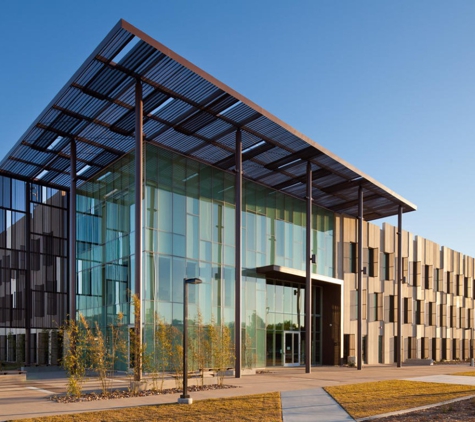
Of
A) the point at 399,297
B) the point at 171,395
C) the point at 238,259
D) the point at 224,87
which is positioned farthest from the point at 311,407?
the point at 399,297

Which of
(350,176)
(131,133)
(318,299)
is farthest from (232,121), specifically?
(318,299)

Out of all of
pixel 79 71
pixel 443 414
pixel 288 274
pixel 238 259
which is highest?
pixel 79 71

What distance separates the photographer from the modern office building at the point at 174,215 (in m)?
22.8

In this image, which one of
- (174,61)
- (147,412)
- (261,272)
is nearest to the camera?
(147,412)

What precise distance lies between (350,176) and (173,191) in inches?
449

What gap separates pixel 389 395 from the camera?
1888cm

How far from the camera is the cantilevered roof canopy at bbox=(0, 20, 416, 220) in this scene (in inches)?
807

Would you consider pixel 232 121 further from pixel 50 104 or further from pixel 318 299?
pixel 318 299

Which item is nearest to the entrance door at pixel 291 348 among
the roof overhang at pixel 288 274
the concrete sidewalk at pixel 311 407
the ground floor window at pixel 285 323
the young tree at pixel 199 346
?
the ground floor window at pixel 285 323

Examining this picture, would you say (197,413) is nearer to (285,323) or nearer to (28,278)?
(28,278)

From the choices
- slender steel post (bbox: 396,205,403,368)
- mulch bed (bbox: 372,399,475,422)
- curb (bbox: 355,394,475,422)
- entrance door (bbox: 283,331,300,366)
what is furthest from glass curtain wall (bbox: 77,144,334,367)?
mulch bed (bbox: 372,399,475,422)

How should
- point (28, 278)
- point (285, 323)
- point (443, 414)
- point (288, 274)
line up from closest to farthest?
1. point (443, 414)
2. point (28, 278)
3. point (288, 274)
4. point (285, 323)

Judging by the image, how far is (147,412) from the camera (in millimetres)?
14469

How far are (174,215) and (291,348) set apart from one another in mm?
13440
